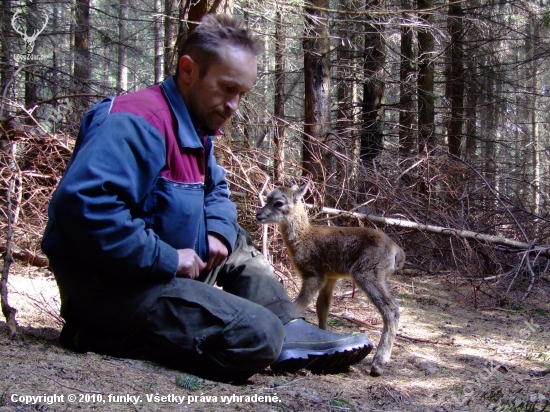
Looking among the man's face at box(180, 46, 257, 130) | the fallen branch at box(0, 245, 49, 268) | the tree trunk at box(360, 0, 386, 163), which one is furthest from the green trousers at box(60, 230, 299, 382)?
the tree trunk at box(360, 0, 386, 163)

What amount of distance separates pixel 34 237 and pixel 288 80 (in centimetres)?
1408

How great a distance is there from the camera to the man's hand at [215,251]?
4008 mm

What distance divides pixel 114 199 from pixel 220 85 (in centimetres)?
113

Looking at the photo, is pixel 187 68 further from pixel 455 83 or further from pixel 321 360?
pixel 455 83

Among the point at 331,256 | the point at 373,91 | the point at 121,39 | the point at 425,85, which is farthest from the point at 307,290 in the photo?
the point at 121,39

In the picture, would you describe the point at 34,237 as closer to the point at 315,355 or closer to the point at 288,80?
the point at 315,355

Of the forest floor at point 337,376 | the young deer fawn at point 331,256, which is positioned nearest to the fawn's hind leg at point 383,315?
the young deer fawn at point 331,256

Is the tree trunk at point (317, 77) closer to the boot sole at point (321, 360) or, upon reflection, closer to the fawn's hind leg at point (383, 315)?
the fawn's hind leg at point (383, 315)

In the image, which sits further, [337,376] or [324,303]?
[324,303]

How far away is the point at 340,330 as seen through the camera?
19.0ft

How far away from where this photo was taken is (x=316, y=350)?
163 inches

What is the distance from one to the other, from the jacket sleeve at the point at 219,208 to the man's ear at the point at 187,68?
0.53m

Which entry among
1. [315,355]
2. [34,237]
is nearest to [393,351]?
[315,355]

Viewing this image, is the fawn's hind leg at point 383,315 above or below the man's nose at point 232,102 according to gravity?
below
